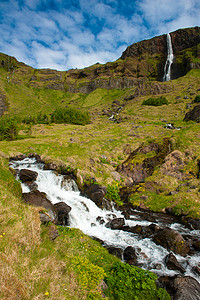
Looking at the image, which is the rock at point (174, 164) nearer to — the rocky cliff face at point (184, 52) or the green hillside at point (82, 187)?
the green hillside at point (82, 187)

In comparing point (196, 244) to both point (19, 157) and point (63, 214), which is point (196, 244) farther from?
point (19, 157)

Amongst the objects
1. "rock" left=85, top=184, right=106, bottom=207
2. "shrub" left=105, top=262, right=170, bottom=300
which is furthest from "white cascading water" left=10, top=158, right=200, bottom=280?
"shrub" left=105, top=262, right=170, bottom=300

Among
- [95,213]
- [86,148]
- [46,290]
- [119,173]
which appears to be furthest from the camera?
[86,148]

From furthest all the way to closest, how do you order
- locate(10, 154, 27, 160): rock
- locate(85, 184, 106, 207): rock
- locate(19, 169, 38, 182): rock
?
locate(10, 154, 27, 160): rock, locate(85, 184, 106, 207): rock, locate(19, 169, 38, 182): rock

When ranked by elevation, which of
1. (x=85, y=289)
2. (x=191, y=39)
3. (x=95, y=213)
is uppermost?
(x=191, y=39)

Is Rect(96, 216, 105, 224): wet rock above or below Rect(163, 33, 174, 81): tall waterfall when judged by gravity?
below

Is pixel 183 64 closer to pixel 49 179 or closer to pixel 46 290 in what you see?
pixel 49 179

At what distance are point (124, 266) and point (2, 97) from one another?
638 feet

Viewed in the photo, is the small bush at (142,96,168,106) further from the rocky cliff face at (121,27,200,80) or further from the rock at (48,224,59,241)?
the rock at (48,224,59,241)

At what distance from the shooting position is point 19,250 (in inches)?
244

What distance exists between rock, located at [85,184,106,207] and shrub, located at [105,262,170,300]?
46.4ft

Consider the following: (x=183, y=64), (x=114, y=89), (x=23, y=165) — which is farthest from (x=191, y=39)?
(x=23, y=165)

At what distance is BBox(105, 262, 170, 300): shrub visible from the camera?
22.8 ft

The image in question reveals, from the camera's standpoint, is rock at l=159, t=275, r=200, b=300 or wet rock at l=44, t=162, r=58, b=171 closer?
rock at l=159, t=275, r=200, b=300
